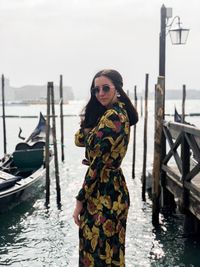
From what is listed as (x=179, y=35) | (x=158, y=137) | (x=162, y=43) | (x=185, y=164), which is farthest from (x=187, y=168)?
(x=179, y=35)

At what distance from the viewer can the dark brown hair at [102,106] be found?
236 centimetres

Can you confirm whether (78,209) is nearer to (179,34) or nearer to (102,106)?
(102,106)

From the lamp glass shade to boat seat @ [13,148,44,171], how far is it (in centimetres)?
543

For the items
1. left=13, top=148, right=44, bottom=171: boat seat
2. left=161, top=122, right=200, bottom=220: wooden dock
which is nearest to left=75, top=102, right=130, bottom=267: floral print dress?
left=161, top=122, right=200, bottom=220: wooden dock

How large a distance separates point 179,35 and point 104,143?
4.64 m

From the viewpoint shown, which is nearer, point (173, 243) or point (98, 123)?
point (98, 123)

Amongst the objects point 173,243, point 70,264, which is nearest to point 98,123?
Result: point 70,264

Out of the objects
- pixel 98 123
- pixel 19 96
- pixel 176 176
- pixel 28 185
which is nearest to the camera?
pixel 98 123

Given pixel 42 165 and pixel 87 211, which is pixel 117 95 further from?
pixel 42 165

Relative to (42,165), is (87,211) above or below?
above

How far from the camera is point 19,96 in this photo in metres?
185

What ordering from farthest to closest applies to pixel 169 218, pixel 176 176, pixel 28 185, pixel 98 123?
1. pixel 28 185
2. pixel 169 218
3. pixel 176 176
4. pixel 98 123

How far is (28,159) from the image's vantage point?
1074cm

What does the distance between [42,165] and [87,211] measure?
843 cm
